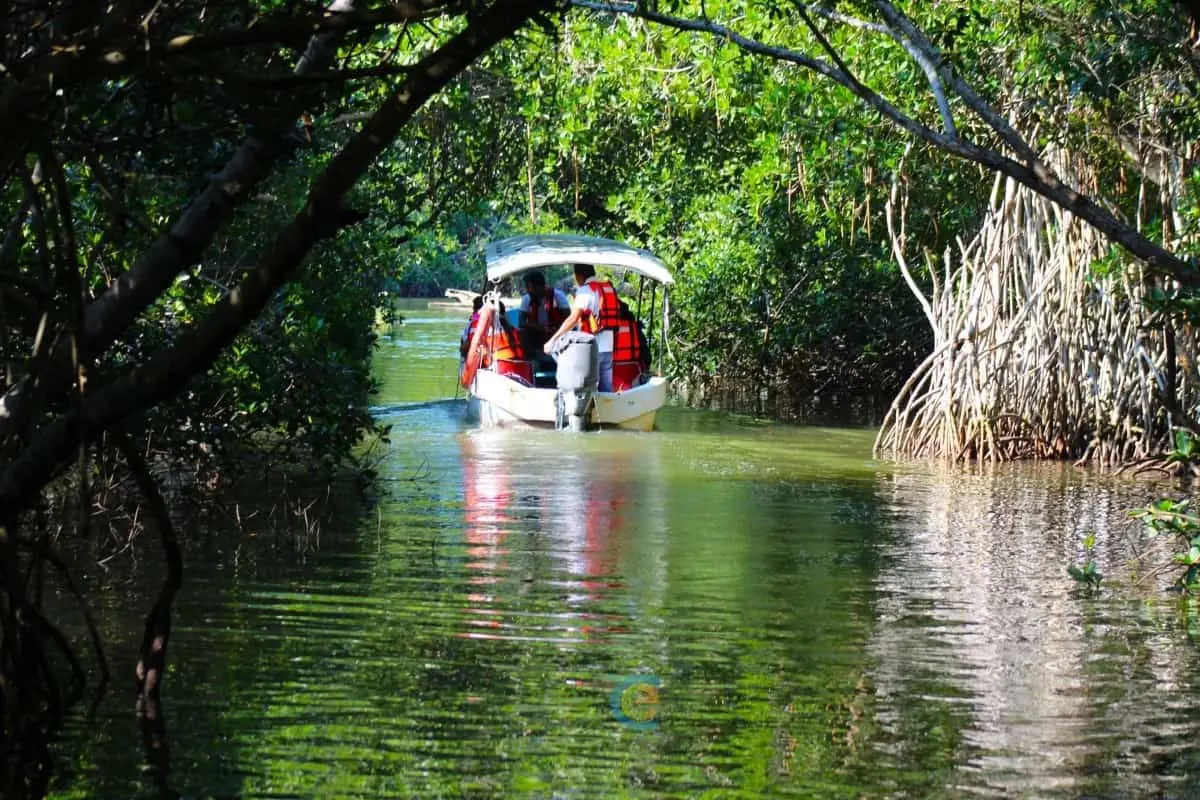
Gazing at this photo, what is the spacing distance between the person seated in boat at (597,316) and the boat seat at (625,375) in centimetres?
7

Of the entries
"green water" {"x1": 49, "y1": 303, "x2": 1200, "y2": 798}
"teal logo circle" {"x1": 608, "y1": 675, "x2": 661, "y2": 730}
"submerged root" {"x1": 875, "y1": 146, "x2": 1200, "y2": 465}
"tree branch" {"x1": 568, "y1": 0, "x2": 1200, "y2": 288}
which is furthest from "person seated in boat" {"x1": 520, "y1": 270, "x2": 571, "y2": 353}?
"teal logo circle" {"x1": 608, "y1": 675, "x2": 661, "y2": 730}

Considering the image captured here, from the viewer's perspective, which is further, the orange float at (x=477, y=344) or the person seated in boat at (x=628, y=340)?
the orange float at (x=477, y=344)

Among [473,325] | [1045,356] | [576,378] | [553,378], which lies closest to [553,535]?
[1045,356]

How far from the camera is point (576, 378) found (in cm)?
1759

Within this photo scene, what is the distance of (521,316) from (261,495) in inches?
290

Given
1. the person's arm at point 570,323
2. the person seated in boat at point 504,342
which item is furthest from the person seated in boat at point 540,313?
the person's arm at point 570,323

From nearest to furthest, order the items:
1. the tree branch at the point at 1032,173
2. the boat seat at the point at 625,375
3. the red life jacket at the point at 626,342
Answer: the tree branch at the point at 1032,173
the red life jacket at the point at 626,342
the boat seat at the point at 625,375

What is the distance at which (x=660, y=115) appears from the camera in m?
21.7

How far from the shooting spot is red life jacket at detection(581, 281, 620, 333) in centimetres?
1762

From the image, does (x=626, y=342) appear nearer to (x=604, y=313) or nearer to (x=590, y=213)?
(x=604, y=313)

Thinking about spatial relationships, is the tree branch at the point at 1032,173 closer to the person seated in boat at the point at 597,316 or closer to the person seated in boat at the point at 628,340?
the person seated in boat at the point at 597,316

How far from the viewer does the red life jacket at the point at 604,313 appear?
57.8 ft

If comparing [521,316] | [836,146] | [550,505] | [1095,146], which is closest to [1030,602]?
[550,505]

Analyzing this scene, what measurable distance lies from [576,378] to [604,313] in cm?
75
